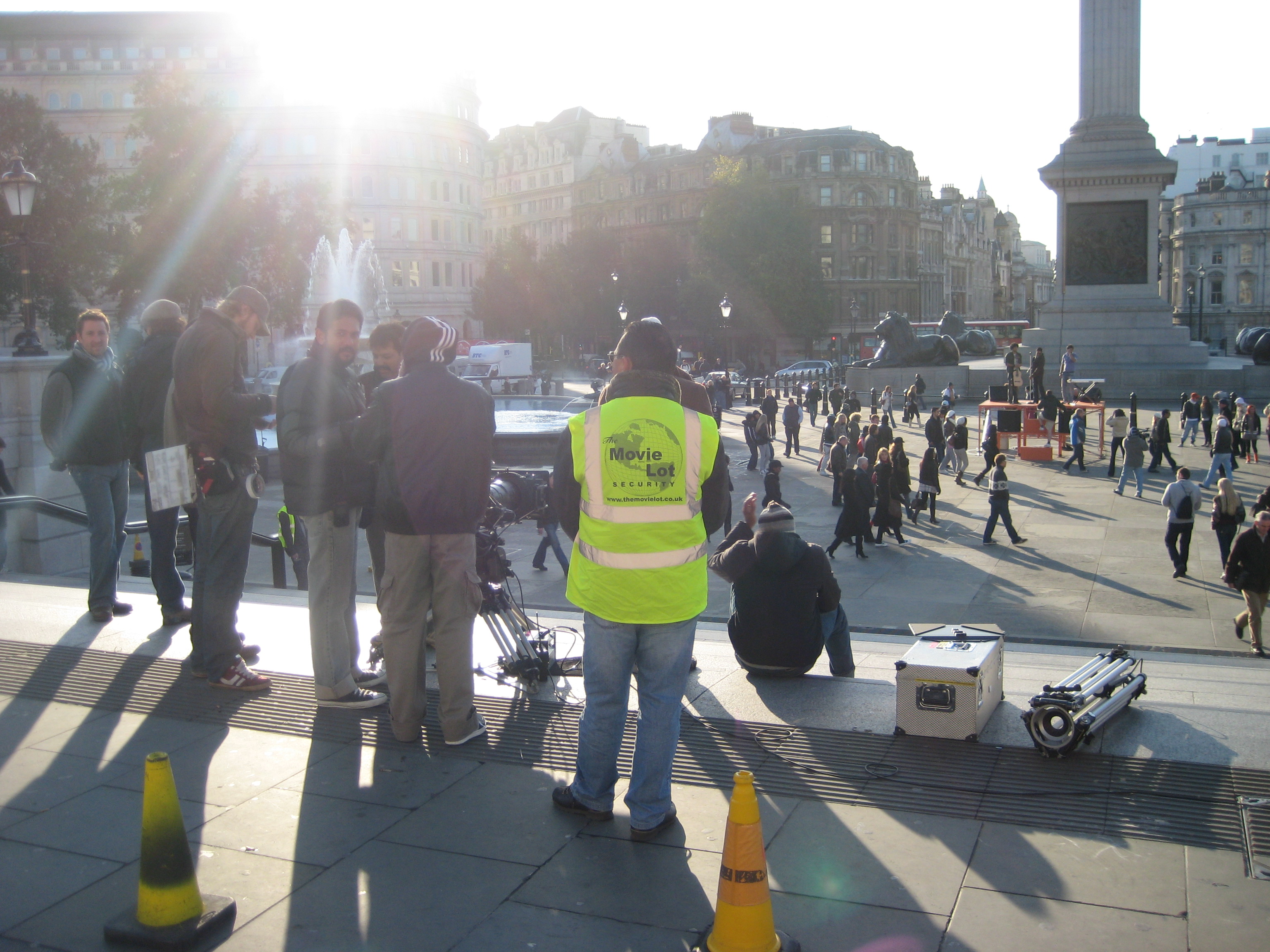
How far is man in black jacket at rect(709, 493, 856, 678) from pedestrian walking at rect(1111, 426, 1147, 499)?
50.7 ft

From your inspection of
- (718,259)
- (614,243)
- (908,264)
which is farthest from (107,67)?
(908,264)

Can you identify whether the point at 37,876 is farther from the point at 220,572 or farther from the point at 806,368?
the point at 806,368

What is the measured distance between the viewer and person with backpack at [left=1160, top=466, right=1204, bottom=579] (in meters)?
13.5

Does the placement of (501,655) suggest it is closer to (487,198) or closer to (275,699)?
(275,699)

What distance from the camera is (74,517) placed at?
10.6m

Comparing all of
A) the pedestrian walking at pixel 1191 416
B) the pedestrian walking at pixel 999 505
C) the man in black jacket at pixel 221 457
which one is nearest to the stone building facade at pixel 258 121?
the pedestrian walking at pixel 1191 416

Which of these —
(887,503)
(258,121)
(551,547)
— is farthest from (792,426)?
(258,121)

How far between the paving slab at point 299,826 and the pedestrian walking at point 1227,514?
1215cm

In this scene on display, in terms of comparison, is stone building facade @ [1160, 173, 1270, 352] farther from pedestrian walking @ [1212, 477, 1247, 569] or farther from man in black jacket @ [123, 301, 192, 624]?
man in black jacket @ [123, 301, 192, 624]

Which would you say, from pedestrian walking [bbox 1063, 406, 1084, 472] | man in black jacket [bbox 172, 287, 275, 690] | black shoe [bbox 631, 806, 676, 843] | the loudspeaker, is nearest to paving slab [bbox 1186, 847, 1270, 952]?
black shoe [bbox 631, 806, 676, 843]

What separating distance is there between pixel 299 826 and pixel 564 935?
1.44m

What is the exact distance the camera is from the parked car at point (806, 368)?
5847 centimetres

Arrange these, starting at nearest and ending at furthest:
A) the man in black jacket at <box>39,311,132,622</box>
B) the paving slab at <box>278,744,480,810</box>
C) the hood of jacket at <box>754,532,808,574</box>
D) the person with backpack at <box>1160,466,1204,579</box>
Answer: the paving slab at <box>278,744,480,810</box> → the hood of jacket at <box>754,532,808,574</box> → the man in black jacket at <box>39,311,132,622</box> → the person with backpack at <box>1160,466,1204,579</box>

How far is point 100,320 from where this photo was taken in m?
7.58
